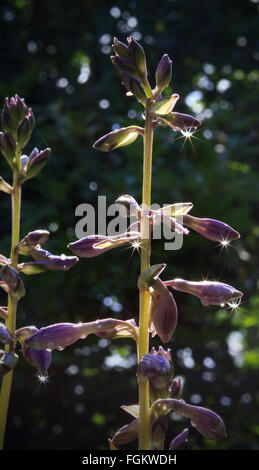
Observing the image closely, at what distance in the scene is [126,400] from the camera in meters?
3.40

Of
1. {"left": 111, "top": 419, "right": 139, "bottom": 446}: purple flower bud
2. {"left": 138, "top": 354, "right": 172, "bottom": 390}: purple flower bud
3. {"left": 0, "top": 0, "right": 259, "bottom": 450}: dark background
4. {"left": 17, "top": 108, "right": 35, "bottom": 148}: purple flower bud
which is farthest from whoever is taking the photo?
{"left": 0, "top": 0, "right": 259, "bottom": 450}: dark background

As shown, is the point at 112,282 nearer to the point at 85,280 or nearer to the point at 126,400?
the point at 85,280

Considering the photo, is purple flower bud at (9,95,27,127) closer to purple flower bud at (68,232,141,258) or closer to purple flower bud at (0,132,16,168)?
purple flower bud at (0,132,16,168)

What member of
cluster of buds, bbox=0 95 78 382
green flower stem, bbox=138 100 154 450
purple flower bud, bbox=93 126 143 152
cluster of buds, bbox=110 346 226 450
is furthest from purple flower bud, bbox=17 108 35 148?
cluster of buds, bbox=110 346 226 450

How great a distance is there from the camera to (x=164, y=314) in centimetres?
94

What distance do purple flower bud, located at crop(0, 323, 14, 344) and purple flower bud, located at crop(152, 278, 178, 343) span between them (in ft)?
0.84

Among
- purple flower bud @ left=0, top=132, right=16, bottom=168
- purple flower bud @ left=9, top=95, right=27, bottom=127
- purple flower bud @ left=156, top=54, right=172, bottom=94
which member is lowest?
purple flower bud @ left=0, top=132, right=16, bottom=168

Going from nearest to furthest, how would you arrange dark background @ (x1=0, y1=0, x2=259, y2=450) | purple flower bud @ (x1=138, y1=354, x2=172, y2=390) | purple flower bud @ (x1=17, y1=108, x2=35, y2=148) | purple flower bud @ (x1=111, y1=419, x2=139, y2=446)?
purple flower bud @ (x1=138, y1=354, x2=172, y2=390) < purple flower bud @ (x1=111, y1=419, x2=139, y2=446) < purple flower bud @ (x1=17, y1=108, x2=35, y2=148) < dark background @ (x1=0, y1=0, x2=259, y2=450)

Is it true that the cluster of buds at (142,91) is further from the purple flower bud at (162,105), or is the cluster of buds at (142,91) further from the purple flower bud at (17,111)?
the purple flower bud at (17,111)

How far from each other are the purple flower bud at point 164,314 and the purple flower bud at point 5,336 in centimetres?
25

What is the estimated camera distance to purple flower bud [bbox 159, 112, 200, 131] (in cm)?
103

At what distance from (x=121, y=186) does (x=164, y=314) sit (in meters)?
2.32

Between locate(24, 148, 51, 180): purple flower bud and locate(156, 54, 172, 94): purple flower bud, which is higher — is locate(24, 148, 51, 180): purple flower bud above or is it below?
below

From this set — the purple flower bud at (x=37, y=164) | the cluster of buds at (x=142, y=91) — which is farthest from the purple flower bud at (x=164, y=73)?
the purple flower bud at (x=37, y=164)
